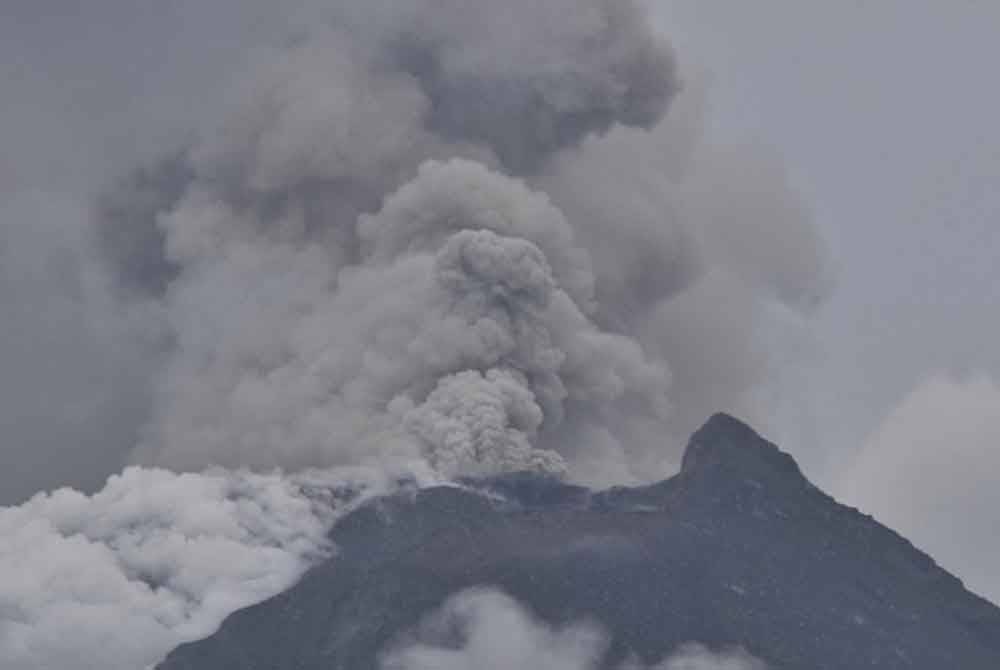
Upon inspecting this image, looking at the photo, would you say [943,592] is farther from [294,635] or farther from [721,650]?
[294,635]

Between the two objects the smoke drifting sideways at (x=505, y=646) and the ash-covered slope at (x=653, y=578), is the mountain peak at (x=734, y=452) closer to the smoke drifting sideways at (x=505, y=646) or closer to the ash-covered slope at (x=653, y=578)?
the ash-covered slope at (x=653, y=578)

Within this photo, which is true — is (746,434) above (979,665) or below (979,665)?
above

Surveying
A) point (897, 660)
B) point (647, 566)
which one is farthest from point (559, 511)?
point (897, 660)

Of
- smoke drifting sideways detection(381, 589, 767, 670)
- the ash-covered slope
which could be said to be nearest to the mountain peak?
the ash-covered slope

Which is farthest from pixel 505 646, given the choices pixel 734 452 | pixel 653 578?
pixel 734 452

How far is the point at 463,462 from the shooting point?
14325 centimetres

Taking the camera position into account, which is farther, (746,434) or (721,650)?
(746,434)

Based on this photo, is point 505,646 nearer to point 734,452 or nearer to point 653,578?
point 653,578

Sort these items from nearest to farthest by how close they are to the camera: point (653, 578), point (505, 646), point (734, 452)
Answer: point (505, 646)
point (653, 578)
point (734, 452)

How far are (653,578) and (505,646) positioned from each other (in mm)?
5814

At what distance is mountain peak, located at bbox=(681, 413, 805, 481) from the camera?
15150 centimetres

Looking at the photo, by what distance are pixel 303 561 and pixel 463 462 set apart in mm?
6880

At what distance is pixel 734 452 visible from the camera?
152125mm

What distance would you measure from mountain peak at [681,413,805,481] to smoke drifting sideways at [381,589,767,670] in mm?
12268
